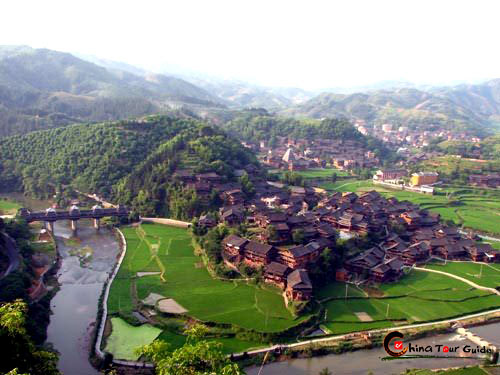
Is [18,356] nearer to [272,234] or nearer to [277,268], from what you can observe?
[277,268]

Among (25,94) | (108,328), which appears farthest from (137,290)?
(25,94)

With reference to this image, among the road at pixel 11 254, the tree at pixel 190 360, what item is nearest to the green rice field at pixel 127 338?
the road at pixel 11 254

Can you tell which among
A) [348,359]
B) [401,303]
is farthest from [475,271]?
[348,359]

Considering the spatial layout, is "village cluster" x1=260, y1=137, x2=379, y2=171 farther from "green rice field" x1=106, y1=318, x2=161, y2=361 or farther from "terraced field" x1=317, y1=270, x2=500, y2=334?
"green rice field" x1=106, y1=318, x2=161, y2=361

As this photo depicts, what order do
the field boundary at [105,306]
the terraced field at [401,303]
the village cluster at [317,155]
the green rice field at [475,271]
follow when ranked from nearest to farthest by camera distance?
the field boundary at [105,306]
the terraced field at [401,303]
the green rice field at [475,271]
the village cluster at [317,155]

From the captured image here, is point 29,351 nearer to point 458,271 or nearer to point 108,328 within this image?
point 108,328

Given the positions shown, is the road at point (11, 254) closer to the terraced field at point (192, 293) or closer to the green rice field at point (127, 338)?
the terraced field at point (192, 293)
